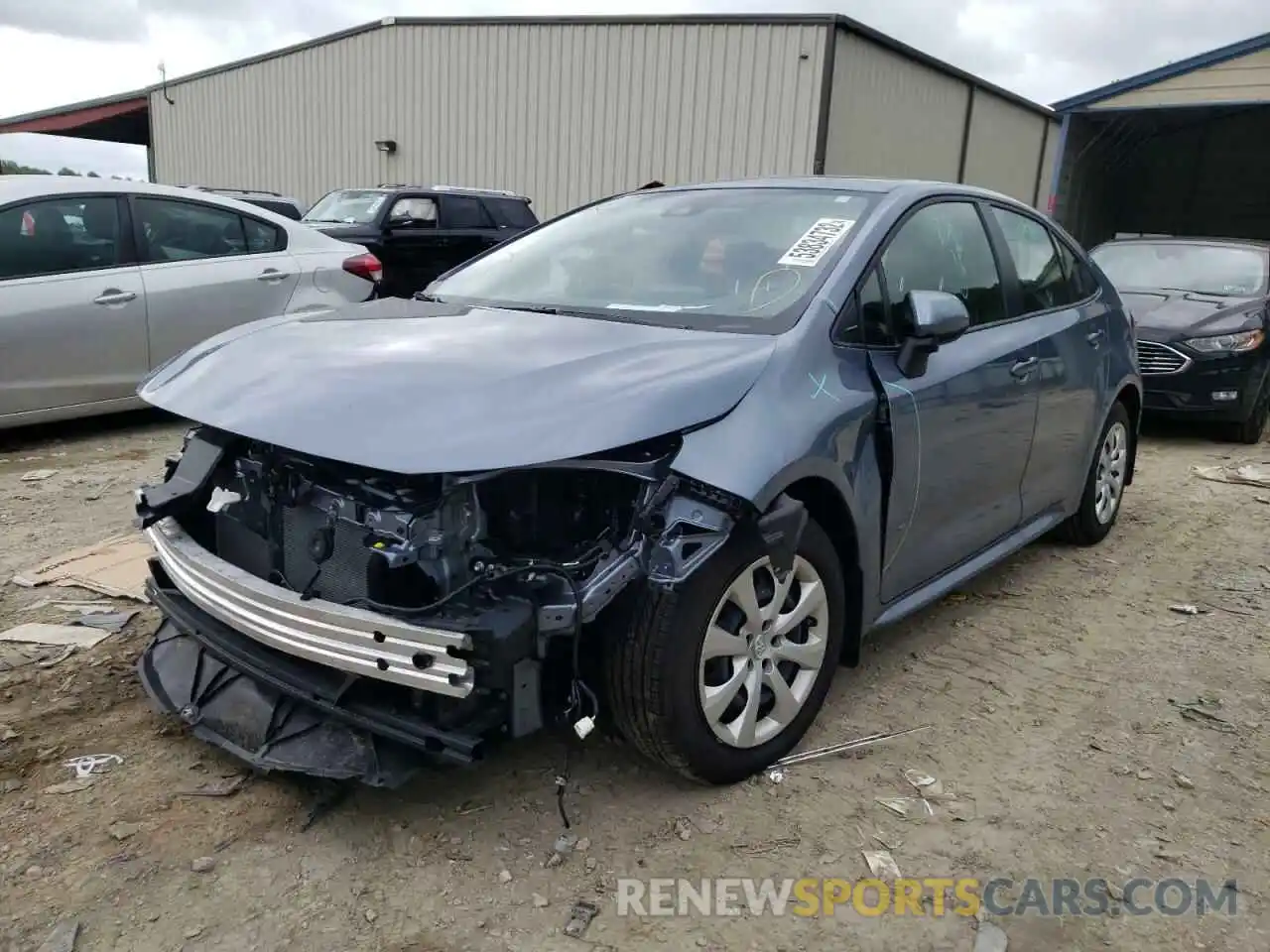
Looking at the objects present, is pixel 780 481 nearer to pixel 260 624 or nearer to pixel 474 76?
pixel 260 624

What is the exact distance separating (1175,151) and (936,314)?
2338 cm

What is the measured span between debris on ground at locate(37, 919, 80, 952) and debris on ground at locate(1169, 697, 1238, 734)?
312 centimetres

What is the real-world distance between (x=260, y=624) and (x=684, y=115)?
14.7 metres

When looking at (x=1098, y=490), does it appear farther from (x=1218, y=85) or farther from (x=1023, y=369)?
(x=1218, y=85)

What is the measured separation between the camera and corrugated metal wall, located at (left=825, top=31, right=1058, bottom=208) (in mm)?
15219

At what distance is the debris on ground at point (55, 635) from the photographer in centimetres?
340

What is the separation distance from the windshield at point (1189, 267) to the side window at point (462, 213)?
6.73 m

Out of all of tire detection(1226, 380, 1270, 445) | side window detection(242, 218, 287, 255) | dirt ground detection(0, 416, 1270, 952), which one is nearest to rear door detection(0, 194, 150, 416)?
side window detection(242, 218, 287, 255)

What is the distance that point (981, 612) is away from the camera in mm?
4062

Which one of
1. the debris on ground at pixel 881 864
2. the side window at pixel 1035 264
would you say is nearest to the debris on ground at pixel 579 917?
the debris on ground at pixel 881 864

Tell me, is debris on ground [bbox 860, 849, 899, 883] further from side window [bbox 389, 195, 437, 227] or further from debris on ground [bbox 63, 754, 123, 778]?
side window [bbox 389, 195, 437, 227]

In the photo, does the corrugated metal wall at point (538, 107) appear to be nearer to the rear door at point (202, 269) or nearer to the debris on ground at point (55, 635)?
the rear door at point (202, 269)

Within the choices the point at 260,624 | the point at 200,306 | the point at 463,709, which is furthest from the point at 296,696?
the point at 200,306

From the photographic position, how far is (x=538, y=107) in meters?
17.2
